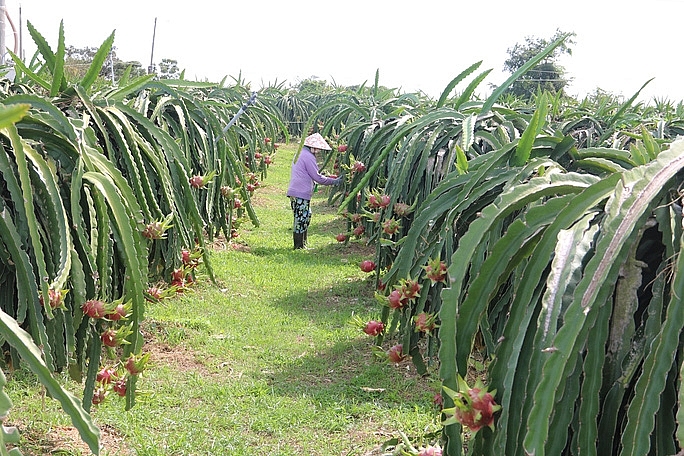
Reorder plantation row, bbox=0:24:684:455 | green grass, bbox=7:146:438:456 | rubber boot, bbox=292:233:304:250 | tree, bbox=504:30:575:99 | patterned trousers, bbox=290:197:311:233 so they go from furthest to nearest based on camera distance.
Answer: tree, bbox=504:30:575:99, rubber boot, bbox=292:233:304:250, patterned trousers, bbox=290:197:311:233, green grass, bbox=7:146:438:456, plantation row, bbox=0:24:684:455

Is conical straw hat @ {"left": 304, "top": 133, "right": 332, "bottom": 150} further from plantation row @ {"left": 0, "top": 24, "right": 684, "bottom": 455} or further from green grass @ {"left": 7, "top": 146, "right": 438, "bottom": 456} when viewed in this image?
plantation row @ {"left": 0, "top": 24, "right": 684, "bottom": 455}

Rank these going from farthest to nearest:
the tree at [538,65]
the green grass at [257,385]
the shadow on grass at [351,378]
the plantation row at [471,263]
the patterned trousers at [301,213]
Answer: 1. the tree at [538,65]
2. the patterned trousers at [301,213]
3. the shadow on grass at [351,378]
4. the green grass at [257,385]
5. the plantation row at [471,263]

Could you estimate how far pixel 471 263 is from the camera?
74.0 inches

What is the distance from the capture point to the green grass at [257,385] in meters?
3.00

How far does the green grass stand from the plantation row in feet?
1.42

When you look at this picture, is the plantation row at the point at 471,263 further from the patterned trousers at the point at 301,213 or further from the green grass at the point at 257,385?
the patterned trousers at the point at 301,213

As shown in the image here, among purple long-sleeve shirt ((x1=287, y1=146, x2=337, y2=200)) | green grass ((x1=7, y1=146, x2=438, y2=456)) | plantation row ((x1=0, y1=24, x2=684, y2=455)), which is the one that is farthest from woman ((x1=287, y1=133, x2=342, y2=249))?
plantation row ((x1=0, y1=24, x2=684, y2=455))

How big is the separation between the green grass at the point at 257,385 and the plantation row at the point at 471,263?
434 millimetres

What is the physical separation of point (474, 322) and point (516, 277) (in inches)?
5.7

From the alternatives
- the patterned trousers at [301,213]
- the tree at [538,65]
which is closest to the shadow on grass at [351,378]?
the patterned trousers at [301,213]

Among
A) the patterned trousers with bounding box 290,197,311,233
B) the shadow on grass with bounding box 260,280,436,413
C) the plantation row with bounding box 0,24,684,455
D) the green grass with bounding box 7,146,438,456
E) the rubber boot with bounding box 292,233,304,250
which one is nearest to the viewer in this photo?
the plantation row with bounding box 0,24,684,455

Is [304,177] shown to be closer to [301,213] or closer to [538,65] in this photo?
[301,213]

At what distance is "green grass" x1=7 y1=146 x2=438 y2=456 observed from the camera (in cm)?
300

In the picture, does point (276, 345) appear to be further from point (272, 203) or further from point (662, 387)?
point (272, 203)
